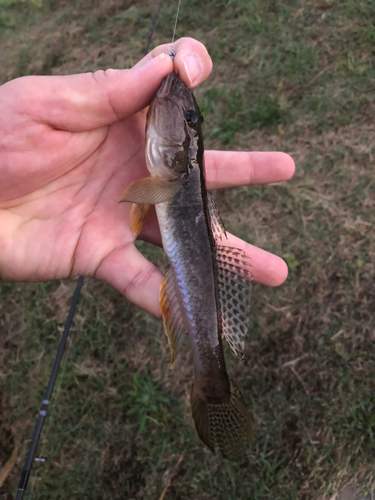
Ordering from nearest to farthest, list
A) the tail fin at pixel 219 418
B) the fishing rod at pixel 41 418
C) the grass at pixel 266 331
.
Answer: the tail fin at pixel 219 418
the fishing rod at pixel 41 418
the grass at pixel 266 331

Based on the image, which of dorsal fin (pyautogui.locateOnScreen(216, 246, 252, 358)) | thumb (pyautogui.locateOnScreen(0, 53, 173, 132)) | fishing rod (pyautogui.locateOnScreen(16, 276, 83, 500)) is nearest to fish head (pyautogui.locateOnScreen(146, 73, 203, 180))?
thumb (pyautogui.locateOnScreen(0, 53, 173, 132))

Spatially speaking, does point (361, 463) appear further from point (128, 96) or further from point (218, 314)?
point (128, 96)

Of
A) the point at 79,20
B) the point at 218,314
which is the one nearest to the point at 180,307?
the point at 218,314

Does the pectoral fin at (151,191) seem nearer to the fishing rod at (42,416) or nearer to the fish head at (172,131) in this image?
the fish head at (172,131)

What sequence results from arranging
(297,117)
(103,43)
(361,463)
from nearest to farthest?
(361,463)
(297,117)
(103,43)

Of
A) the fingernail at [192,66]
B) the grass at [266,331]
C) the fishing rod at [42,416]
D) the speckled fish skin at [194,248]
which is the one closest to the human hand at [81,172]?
the fingernail at [192,66]

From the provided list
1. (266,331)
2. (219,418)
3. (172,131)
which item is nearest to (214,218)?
(172,131)

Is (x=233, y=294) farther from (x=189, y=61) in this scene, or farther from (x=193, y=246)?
(x=189, y=61)
